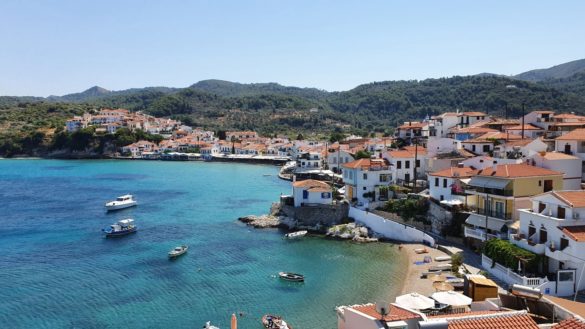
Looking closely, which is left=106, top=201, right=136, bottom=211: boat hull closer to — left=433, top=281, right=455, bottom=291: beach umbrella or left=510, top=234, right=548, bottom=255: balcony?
left=433, top=281, right=455, bottom=291: beach umbrella

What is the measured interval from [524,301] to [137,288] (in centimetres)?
2028

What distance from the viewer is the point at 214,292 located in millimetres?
24641

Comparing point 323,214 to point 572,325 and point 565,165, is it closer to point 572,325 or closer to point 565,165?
point 565,165

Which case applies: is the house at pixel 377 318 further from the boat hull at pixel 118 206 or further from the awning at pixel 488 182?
the boat hull at pixel 118 206

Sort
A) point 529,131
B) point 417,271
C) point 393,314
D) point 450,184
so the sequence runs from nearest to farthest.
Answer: point 393,314 → point 417,271 → point 450,184 → point 529,131

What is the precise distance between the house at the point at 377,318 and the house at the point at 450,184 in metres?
22.4

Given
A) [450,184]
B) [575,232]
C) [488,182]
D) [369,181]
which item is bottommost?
[575,232]

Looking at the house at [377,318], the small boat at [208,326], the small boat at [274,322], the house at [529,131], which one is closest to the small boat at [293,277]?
the small boat at [274,322]

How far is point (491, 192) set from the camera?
27438 mm

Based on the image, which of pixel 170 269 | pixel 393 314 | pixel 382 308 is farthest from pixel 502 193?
pixel 382 308

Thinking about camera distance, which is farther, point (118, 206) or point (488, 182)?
point (118, 206)

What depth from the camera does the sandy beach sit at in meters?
23.2

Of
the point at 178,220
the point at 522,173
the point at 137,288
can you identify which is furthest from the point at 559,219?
the point at 178,220

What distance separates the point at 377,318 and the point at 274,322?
1202 cm
